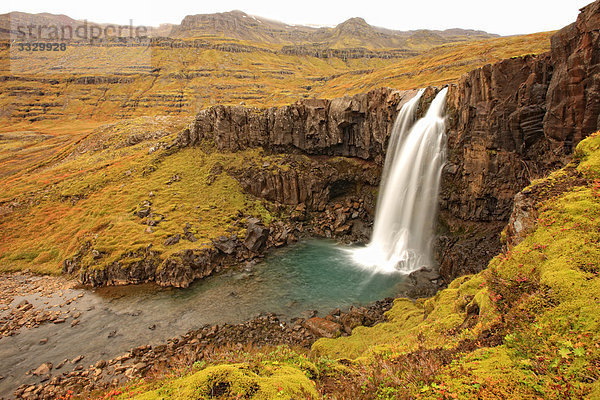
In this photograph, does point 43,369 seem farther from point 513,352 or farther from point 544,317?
point 544,317

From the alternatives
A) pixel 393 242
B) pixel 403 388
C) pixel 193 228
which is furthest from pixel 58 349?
pixel 393 242

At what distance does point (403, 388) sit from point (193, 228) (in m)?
37.3

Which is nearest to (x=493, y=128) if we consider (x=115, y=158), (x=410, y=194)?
(x=410, y=194)

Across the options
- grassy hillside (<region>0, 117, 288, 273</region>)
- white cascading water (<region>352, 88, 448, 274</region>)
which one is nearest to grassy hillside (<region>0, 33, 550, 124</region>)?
white cascading water (<region>352, 88, 448, 274</region>)

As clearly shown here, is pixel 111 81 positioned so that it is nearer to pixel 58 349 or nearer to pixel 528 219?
pixel 58 349

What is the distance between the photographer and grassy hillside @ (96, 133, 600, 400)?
6223mm

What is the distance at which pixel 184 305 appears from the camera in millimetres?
28562

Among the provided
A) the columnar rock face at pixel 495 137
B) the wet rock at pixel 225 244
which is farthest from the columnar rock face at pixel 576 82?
the wet rock at pixel 225 244

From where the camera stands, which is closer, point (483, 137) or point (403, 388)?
point (403, 388)

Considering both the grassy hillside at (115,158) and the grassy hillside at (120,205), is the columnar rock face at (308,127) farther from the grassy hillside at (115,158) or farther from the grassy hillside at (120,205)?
the grassy hillside at (115,158)

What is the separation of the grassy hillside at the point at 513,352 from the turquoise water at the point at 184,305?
16289 millimetres

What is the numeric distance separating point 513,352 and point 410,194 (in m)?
31.6

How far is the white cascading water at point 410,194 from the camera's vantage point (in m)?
34.8

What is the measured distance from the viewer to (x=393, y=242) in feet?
125
